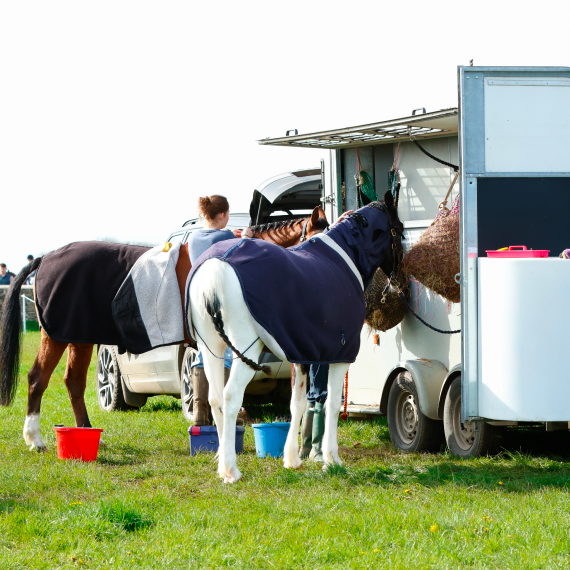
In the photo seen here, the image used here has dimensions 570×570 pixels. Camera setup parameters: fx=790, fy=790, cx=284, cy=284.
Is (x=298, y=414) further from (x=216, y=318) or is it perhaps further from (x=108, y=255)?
(x=108, y=255)

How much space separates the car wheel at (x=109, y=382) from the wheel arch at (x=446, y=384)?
512cm

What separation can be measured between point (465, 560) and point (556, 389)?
1.68m

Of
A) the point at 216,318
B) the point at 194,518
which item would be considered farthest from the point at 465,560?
the point at 216,318

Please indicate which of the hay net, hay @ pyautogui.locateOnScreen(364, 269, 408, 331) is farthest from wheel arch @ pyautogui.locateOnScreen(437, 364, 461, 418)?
hay @ pyautogui.locateOnScreen(364, 269, 408, 331)

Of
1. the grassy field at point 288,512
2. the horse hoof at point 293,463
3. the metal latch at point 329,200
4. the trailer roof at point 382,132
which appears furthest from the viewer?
the metal latch at point 329,200

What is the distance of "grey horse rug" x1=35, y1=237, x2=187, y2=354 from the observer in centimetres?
662

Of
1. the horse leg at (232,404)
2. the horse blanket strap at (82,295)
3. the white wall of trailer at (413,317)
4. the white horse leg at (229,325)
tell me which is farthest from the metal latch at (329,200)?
the horse leg at (232,404)

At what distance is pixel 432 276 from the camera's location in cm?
627

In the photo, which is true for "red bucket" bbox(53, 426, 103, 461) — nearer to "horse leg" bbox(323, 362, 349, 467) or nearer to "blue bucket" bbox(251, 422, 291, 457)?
"blue bucket" bbox(251, 422, 291, 457)

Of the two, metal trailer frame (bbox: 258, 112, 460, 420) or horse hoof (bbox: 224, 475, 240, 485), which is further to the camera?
metal trailer frame (bbox: 258, 112, 460, 420)

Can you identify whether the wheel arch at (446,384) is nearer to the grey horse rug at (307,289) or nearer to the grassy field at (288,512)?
the grassy field at (288,512)

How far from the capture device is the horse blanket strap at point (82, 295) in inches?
272

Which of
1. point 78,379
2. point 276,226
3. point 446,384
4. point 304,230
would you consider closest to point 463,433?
point 446,384

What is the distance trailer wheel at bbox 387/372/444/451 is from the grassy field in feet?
0.66
